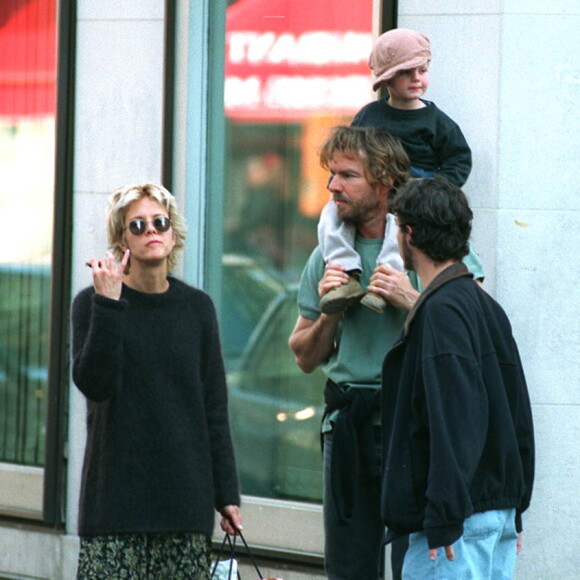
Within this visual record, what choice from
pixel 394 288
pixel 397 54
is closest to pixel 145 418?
pixel 394 288

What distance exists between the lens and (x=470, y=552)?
373 centimetres

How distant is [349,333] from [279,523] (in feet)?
6.37

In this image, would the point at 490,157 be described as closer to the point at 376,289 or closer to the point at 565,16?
the point at 565,16

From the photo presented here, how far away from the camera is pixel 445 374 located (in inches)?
144

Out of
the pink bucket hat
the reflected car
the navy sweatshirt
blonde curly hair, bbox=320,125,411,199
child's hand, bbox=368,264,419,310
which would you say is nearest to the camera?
the navy sweatshirt

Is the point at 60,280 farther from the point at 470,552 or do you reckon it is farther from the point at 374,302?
the point at 470,552

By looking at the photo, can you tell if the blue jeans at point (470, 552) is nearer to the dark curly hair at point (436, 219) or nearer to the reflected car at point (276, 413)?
the dark curly hair at point (436, 219)

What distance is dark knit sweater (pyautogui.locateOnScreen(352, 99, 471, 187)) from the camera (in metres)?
4.94

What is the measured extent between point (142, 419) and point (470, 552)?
126 centimetres

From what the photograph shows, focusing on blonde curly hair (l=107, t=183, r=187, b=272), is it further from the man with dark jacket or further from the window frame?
the window frame

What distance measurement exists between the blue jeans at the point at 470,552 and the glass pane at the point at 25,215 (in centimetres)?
377

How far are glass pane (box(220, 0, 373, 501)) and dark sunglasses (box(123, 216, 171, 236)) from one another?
6.21 feet

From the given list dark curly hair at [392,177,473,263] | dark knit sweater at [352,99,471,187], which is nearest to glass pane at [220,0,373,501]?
dark knit sweater at [352,99,471,187]

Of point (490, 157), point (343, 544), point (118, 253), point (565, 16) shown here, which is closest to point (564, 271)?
point (490, 157)
